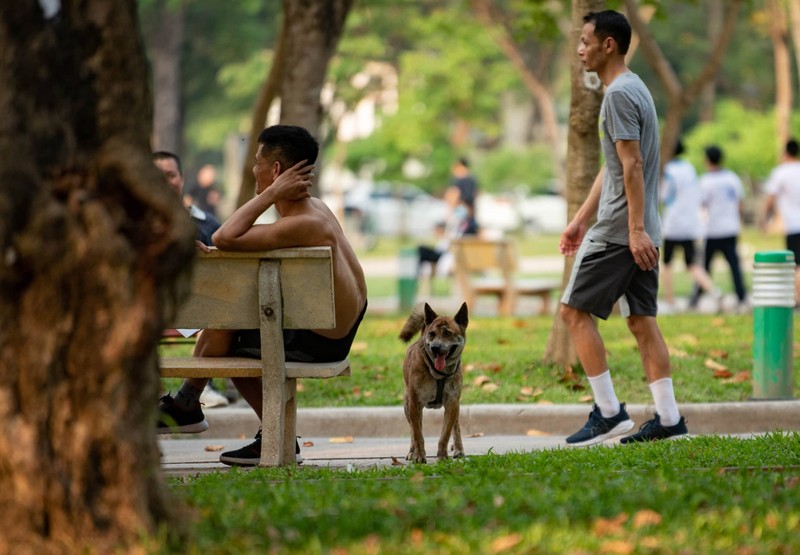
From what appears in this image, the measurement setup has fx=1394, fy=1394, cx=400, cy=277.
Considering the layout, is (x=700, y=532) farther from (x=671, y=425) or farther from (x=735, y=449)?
(x=671, y=425)

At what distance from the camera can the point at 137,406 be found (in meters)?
4.63

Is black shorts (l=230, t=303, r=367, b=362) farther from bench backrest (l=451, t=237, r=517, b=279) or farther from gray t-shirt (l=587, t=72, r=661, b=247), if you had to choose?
bench backrest (l=451, t=237, r=517, b=279)

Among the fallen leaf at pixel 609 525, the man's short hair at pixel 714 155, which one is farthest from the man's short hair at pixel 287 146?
the man's short hair at pixel 714 155

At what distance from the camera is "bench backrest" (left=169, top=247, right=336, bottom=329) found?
7.14 meters

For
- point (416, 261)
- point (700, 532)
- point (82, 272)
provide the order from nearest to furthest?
point (82, 272) < point (700, 532) < point (416, 261)

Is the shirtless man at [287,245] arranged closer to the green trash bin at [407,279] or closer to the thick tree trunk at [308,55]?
the thick tree trunk at [308,55]

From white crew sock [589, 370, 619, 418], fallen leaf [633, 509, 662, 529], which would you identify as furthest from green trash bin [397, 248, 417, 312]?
fallen leaf [633, 509, 662, 529]

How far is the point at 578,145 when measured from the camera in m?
10.4

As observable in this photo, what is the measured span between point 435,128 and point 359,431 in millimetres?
34612

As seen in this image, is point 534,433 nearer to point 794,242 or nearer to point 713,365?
point 713,365

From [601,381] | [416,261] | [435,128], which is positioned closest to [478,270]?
[416,261]

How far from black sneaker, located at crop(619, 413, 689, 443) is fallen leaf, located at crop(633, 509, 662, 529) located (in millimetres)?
2936

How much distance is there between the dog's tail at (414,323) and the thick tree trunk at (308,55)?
5.23 meters

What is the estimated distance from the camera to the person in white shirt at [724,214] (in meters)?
17.0
